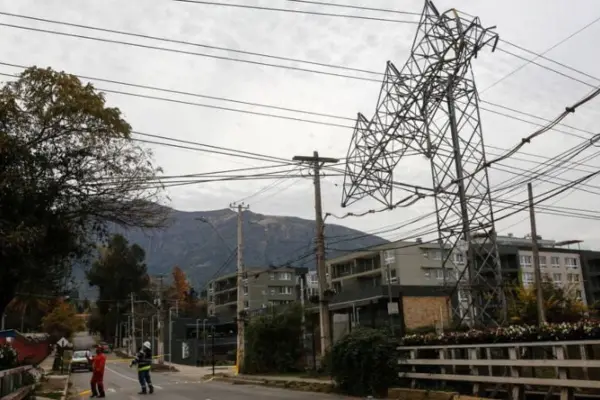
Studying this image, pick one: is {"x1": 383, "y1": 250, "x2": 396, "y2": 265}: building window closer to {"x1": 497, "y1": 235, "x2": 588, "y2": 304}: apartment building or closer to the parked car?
{"x1": 497, "y1": 235, "x2": 588, "y2": 304}: apartment building

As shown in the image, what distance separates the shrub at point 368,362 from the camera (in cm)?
1792

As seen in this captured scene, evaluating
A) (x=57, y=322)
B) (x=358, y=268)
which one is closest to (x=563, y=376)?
(x=358, y=268)

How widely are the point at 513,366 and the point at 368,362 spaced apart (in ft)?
18.2

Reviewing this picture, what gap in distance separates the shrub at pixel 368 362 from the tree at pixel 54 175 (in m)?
7.01

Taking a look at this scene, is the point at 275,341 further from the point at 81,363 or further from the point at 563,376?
the point at 563,376

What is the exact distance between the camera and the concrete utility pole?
24.0 metres

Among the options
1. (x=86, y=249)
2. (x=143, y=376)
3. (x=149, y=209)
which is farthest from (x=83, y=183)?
(x=143, y=376)

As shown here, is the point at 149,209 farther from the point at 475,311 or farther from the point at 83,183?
the point at 475,311

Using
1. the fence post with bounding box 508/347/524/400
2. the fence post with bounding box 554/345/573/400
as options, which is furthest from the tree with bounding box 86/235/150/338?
the fence post with bounding box 554/345/573/400

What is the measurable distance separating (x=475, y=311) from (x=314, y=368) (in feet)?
33.4

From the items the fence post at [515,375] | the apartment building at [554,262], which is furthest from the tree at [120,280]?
the fence post at [515,375]

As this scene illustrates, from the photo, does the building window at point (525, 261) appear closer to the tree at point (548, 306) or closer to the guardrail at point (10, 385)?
the tree at point (548, 306)

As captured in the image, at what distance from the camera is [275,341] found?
33938 millimetres

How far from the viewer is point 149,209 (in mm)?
16250
